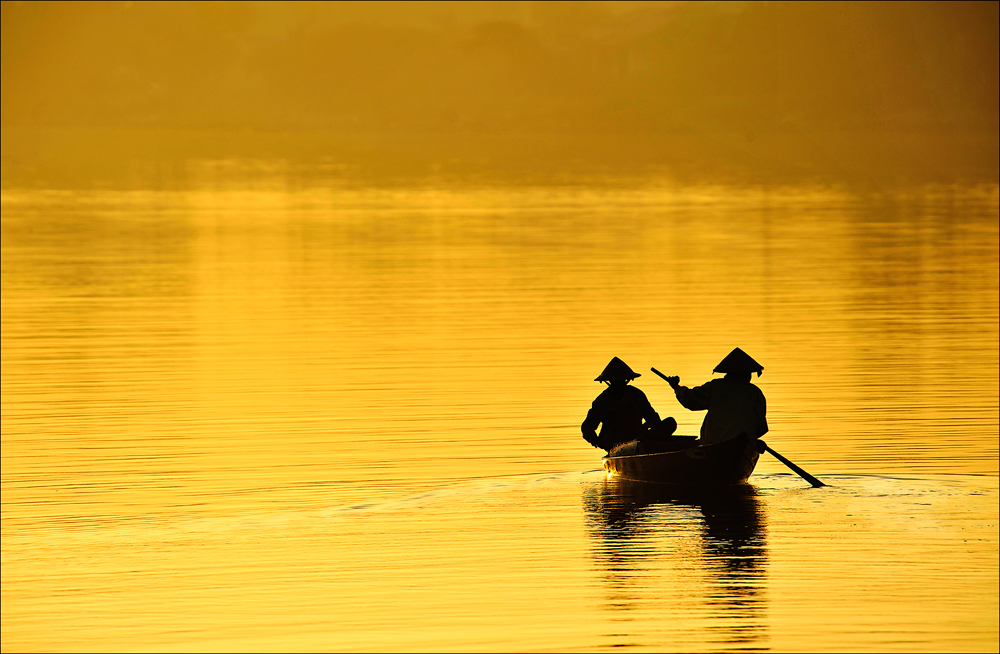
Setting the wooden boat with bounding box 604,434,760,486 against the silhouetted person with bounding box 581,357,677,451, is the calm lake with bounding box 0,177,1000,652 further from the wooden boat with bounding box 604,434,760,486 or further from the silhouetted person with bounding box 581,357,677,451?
the silhouetted person with bounding box 581,357,677,451

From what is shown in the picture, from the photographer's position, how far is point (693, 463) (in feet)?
74.9

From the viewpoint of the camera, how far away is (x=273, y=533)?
71.3 ft

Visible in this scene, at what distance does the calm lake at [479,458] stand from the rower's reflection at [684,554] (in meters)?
0.05

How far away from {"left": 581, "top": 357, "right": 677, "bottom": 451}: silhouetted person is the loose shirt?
1508mm

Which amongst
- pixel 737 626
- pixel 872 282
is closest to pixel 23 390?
pixel 737 626

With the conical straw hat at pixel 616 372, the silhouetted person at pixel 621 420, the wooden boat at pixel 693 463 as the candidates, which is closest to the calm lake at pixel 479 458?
the wooden boat at pixel 693 463

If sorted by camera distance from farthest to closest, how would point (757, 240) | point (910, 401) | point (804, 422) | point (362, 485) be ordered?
point (757, 240), point (910, 401), point (804, 422), point (362, 485)

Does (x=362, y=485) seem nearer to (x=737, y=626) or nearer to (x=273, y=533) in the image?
(x=273, y=533)

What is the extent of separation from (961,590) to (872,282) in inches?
1524

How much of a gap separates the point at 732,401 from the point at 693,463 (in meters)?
0.90

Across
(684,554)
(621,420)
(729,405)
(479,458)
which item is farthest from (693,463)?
(479,458)

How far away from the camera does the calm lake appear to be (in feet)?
59.4

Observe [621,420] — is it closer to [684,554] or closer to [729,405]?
[729,405]

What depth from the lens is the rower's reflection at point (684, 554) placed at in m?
17.7
